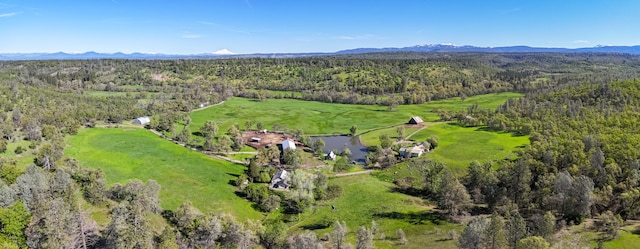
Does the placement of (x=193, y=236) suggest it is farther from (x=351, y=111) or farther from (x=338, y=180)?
(x=351, y=111)

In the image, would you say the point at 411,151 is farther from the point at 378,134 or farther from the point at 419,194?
the point at 378,134

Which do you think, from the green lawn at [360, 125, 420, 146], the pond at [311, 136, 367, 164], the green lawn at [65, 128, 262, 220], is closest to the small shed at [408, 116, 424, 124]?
the green lawn at [360, 125, 420, 146]

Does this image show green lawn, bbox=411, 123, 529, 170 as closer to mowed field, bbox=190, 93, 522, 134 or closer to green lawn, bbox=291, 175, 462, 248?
green lawn, bbox=291, 175, 462, 248

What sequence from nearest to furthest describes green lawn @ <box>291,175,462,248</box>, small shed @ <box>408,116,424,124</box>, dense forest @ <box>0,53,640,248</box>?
dense forest @ <box>0,53,640,248</box> → green lawn @ <box>291,175,462,248</box> → small shed @ <box>408,116,424,124</box>

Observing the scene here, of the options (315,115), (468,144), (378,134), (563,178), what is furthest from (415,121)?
(563,178)

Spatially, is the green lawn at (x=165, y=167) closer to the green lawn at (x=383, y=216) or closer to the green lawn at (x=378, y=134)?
the green lawn at (x=383, y=216)

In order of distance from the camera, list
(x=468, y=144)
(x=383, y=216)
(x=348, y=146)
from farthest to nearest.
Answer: (x=348, y=146) < (x=468, y=144) < (x=383, y=216)

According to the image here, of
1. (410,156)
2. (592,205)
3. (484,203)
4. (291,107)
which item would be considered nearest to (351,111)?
(291,107)
